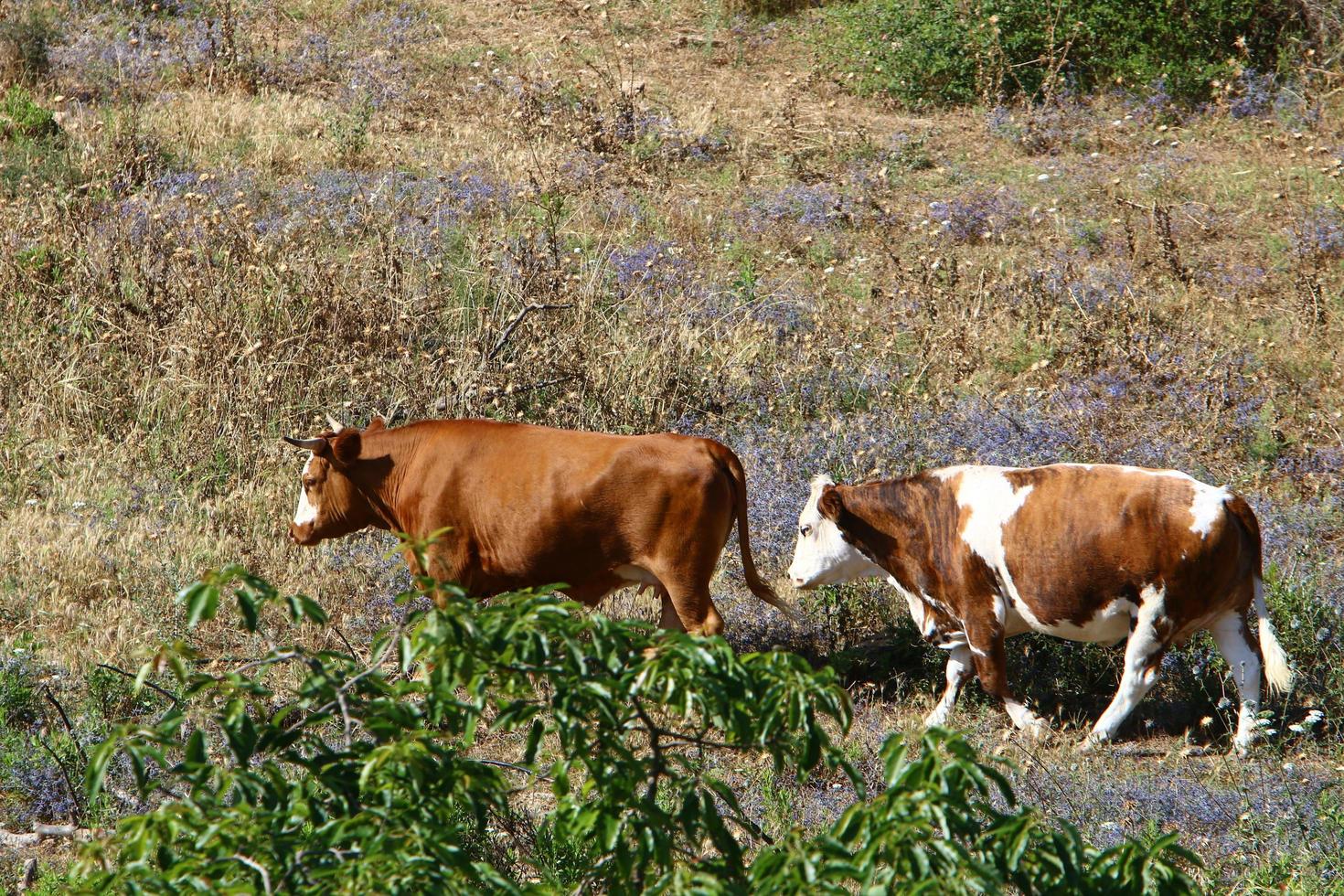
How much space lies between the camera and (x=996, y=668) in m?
6.18

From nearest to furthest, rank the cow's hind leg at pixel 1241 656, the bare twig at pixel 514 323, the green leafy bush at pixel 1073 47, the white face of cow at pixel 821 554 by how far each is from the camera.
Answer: the cow's hind leg at pixel 1241 656
the white face of cow at pixel 821 554
the bare twig at pixel 514 323
the green leafy bush at pixel 1073 47

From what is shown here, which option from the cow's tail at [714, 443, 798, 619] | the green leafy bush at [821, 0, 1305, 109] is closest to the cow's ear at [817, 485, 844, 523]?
the cow's tail at [714, 443, 798, 619]

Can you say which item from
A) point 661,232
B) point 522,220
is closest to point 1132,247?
point 661,232

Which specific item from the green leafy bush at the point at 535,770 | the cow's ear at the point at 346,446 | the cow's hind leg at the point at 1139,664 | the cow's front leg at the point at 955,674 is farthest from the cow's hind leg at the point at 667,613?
the green leafy bush at the point at 535,770

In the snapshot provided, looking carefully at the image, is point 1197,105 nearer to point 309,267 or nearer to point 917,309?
point 917,309

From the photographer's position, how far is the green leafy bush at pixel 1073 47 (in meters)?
13.9

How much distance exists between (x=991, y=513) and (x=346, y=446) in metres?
2.99

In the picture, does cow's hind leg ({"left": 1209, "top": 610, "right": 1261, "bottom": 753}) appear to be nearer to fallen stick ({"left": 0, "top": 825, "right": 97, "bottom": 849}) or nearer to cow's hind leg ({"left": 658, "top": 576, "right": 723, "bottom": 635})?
cow's hind leg ({"left": 658, "top": 576, "right": 723, "bottom": 635})

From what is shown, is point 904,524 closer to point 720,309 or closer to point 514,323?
point 514,323

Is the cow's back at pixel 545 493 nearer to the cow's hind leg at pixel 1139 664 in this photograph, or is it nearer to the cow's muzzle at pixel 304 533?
the cow's muzzle at pixel 304 533

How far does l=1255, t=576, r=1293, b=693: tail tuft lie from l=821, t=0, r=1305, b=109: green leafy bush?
29.4ft

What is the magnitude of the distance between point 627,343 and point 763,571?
7.60 feet

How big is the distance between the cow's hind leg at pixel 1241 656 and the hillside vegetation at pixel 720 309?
148 mm

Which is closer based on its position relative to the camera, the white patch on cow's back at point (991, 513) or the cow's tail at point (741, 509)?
the white patch on cow's back at point (991, 513)
